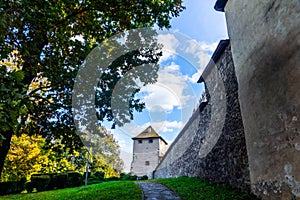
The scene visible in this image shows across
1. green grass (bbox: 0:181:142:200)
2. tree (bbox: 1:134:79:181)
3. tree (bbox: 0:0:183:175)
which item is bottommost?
green grass (bbox: 0:181:142:200)

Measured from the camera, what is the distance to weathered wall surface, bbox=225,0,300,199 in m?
3.62

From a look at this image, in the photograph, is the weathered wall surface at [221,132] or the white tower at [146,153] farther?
the white tower at [146,153]

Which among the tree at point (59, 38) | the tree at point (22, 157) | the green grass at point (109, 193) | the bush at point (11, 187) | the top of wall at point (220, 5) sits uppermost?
the top of wall at point (220, 5)

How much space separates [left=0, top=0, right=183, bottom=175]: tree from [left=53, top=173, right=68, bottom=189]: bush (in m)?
10.6

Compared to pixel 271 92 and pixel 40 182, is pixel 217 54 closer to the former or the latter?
pixel 271 92

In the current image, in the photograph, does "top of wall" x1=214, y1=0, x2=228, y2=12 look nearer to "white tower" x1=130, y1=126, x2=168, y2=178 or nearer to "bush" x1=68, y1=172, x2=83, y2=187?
"bush" x1=68, y1=172, x2=83, y2=187

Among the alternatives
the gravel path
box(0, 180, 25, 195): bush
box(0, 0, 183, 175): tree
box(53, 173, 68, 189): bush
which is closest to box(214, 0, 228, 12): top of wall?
box(0, 0, 183, 175): tree

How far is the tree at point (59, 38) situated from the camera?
430cm

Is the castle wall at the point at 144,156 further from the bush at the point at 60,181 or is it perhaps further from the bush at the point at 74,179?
the bush at the point at 60,181

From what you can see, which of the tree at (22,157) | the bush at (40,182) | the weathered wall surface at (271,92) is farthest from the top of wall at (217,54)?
the bush at (40,182)

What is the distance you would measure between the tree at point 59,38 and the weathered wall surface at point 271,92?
2332 millimetres

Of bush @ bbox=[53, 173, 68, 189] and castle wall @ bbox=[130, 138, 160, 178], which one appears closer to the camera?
bush @ bbox=[53, 173, 68, 189]

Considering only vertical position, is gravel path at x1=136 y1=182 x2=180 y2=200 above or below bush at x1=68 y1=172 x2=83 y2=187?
above

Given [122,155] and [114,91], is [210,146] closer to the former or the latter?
[114,91]
